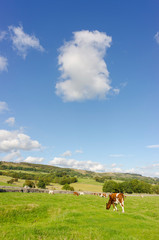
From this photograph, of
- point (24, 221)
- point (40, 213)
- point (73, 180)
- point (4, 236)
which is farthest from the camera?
point (73, 180)

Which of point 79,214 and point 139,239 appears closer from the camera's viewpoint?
point 139,239

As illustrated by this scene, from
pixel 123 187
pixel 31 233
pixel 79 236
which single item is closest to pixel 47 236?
pixel 31 233

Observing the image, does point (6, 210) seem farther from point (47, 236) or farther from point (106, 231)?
point (106, 231)

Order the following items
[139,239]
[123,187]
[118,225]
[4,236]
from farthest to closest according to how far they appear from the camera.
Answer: [123,187]
[118,225]
[139,239]
[4,236]

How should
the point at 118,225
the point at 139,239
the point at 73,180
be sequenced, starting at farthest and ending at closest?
the point at 73,180 < the point at 118,225 < the point at 139,239

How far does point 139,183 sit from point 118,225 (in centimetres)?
11959

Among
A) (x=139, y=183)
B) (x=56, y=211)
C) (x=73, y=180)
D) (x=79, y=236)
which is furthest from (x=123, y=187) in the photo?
(x=79, y=236)

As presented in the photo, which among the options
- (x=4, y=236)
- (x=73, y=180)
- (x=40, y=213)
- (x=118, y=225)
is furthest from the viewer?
(x=73, y=180)

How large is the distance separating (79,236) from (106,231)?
2109mm

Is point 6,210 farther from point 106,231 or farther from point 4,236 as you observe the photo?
point 106,231

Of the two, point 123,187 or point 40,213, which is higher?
point 40,213

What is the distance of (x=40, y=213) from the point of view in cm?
1727

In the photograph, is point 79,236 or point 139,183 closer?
point 79,236

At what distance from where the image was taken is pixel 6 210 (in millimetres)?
15812
